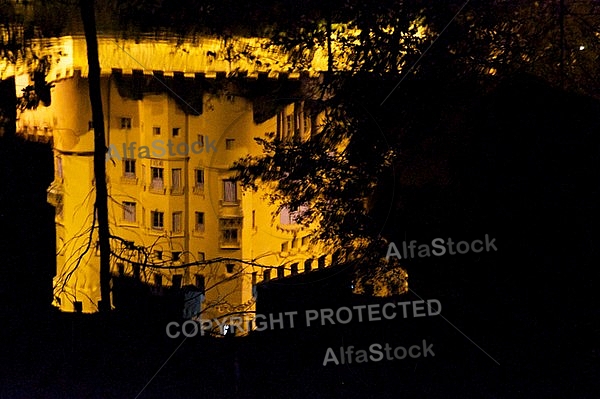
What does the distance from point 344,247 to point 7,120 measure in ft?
6.47

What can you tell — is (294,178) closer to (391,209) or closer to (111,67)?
(391,209)

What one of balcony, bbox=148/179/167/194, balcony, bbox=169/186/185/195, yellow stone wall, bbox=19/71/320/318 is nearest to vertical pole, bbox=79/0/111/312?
yellow stone wall, bbox=19/71/320/318

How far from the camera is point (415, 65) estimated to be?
18.4 ft

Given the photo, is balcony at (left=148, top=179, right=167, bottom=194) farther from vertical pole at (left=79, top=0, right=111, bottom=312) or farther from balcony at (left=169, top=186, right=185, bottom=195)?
vertical pole at (left=79, top=0, right=111, bottom=312)

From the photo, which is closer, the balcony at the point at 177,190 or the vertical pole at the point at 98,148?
the vertical pole at the point at 98,148

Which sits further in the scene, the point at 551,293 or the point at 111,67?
the point at 551,293

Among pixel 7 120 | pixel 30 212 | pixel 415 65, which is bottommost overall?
pixel 30 212

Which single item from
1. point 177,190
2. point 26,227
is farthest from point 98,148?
point 26,227

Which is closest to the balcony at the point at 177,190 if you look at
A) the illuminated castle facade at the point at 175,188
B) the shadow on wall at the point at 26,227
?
the illuminated castle facade at the point at 175,188

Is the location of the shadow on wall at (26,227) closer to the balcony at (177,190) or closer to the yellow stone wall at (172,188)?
the yellow stone wall at (172,188)

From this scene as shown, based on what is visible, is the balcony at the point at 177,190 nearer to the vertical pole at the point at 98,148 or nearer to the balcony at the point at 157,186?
the balcony at the point at 157,186

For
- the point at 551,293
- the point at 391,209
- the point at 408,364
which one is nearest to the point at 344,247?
the point at 391,209

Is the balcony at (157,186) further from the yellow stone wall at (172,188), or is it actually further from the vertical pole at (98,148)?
the vertical pole at (98,148)

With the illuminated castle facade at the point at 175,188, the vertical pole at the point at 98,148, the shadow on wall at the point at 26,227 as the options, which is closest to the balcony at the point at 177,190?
the illuminated castle facade at the point at 175,188
